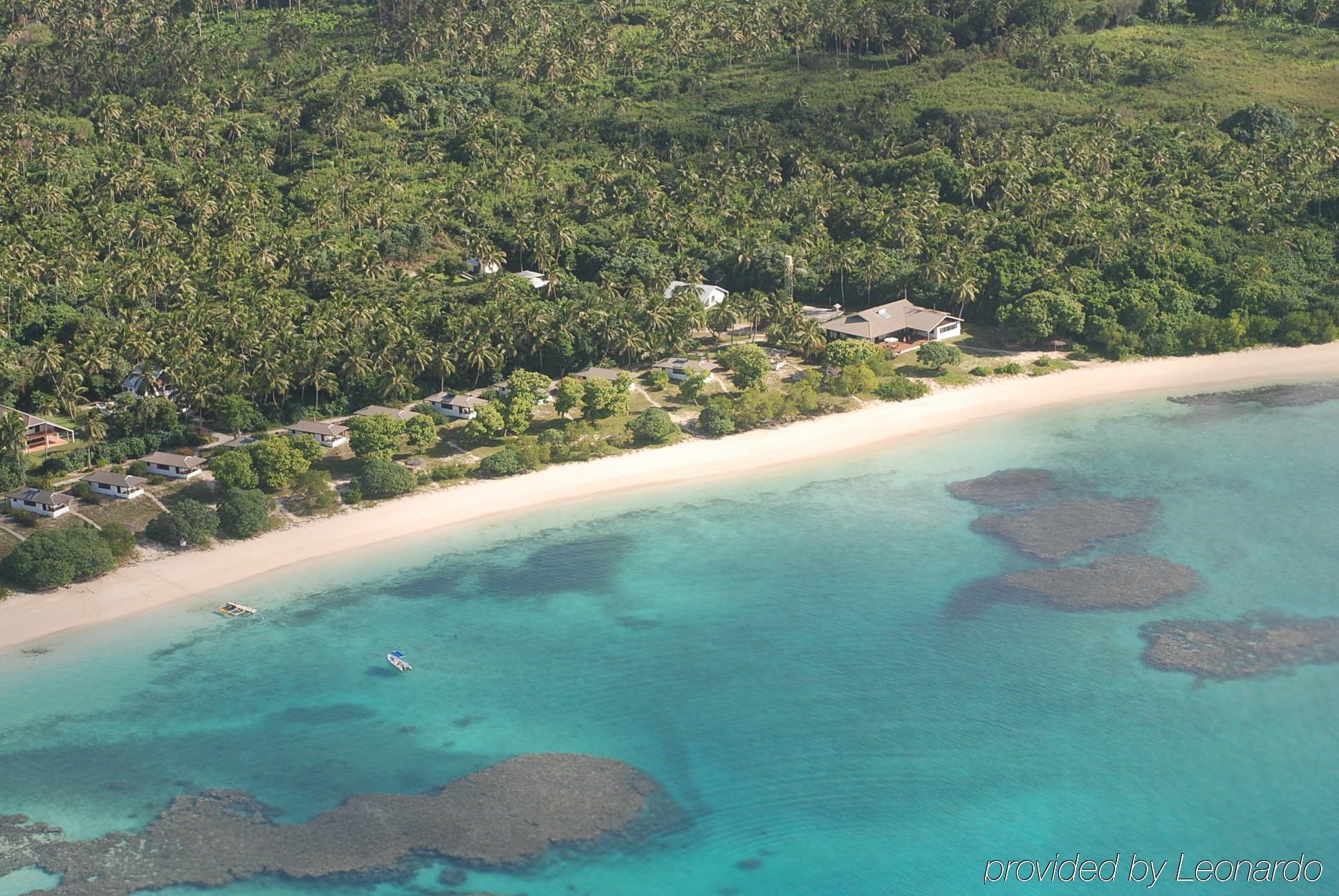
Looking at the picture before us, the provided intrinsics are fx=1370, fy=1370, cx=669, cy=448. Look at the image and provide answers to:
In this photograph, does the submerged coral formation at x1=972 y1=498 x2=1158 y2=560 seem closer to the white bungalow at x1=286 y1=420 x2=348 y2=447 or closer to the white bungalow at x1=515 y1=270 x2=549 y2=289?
the white bungalow at x1=286 y1=420 x2=348 y2=447

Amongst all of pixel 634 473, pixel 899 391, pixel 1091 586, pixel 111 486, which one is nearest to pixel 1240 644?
pixel 1091 586

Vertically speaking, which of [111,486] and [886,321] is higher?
[111,486]

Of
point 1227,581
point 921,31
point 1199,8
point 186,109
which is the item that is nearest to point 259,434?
point 1227,581

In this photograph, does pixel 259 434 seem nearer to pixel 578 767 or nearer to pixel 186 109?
pixel 578 767

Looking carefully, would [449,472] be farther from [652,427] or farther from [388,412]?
[652,427]

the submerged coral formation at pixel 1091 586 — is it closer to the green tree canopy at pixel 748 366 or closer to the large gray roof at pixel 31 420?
the green tree canopy at pixel 748 366

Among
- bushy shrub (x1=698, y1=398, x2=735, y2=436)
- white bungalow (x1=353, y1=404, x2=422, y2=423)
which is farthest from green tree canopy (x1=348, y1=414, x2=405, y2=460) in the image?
bushy shrub (x1=698, y1=398, x2=735, y2=436)

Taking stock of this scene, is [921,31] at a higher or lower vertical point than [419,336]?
higher
